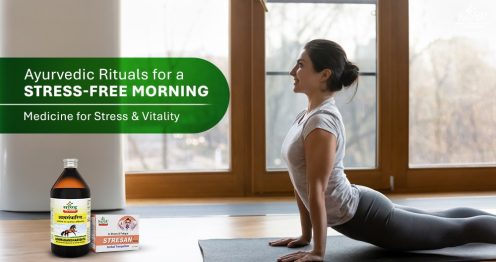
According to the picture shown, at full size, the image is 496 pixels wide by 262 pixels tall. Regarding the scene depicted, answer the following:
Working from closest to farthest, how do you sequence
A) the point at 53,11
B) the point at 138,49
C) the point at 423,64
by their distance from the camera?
the point at 53,11, the point at 138,49, the point at 423,64

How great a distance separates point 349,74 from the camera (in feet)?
6.99

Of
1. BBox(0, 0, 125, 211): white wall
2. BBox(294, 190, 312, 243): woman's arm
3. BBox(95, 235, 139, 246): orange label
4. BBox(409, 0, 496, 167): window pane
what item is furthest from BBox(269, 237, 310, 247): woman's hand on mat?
BBox(409, 0, 496, 167): window pane

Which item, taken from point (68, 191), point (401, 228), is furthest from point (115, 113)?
point (401, 228)

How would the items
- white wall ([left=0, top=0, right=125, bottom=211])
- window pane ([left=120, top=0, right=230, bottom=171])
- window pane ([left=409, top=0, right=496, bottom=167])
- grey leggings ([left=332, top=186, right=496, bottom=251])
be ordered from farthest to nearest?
1. window pane ([left=409, top=0, right=496, bottom=167])
2. window pane ([left=120, top=0, right=230, bottom=171])
3. white wall ([left=0, top=0, right=125, bottom=211])
4. grey leggings ([left=332, top=186, right=496, bottom=251])

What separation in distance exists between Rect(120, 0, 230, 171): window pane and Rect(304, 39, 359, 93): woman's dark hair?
1.58m

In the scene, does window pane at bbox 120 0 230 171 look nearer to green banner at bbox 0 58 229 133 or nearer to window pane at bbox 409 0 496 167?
green banner at bbox 0 58 229 133

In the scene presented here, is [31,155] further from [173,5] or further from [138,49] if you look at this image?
[173,5]

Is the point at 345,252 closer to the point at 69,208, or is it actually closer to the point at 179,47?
the point at 69,208

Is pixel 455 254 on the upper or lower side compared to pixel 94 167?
lower

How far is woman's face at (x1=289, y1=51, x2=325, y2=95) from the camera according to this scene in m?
2.13

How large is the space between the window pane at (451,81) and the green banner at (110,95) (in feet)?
3.48

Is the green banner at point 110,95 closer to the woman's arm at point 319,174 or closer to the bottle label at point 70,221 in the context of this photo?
Result: the bottle label at point 70,221

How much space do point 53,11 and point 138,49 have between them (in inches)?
22.7

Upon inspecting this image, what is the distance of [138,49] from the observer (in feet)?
11.9
